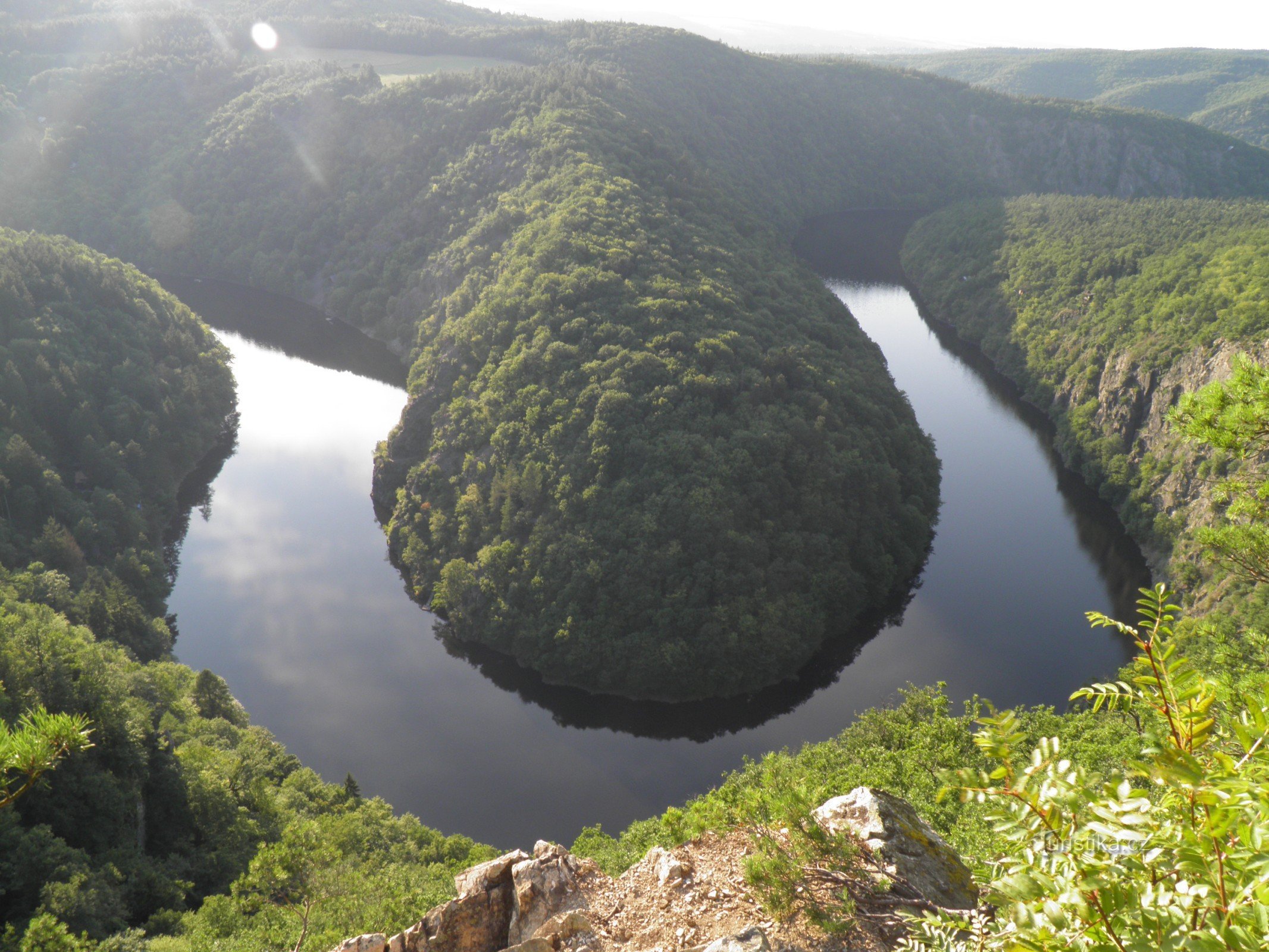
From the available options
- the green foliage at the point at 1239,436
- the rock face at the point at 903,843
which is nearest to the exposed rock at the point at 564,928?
the rock face at the point at 903,843

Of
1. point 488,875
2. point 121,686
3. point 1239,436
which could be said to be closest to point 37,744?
point 488,875

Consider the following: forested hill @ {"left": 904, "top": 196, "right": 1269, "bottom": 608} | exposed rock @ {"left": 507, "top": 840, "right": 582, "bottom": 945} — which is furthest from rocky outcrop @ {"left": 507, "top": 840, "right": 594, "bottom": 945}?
forested hill @ {"left": 904, "top": 196, "right": 1269, "bottom": 608}

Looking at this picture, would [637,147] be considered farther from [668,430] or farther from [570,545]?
[570,545]

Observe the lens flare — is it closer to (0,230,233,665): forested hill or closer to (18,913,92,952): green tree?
(0,230,233,665): forested hill

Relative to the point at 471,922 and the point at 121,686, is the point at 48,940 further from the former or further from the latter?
the point at 121,686

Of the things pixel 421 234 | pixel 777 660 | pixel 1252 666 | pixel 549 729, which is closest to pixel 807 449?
pixel 777 660

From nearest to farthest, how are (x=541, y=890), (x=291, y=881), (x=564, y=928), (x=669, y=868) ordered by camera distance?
(x=564, y=928), (x=669, y=868), (x=541, y=890), (x=291, y=881)
